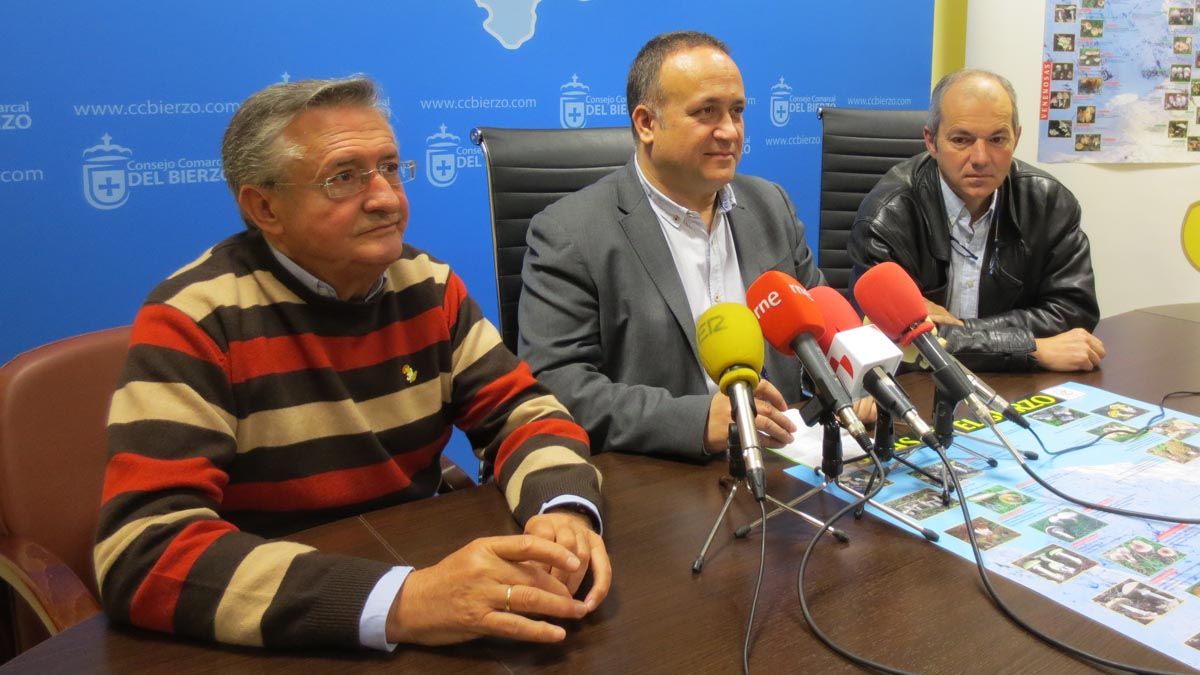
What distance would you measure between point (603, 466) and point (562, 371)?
34cm

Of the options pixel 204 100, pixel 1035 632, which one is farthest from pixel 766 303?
pixel 204 100

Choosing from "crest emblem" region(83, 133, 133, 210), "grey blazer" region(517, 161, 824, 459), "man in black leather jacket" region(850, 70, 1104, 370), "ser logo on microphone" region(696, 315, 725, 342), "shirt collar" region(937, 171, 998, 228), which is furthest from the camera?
"crest emblem" region(83, 133, 133, 210)

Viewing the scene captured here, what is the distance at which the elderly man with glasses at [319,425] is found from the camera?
36.8 inches

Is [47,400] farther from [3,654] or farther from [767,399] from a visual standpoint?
[767,399]

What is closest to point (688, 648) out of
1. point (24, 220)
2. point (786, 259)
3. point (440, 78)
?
point (786, 259)

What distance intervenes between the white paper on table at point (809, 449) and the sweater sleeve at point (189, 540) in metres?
0.69

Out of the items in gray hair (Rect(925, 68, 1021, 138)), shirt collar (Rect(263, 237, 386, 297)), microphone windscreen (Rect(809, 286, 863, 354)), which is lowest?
microphone windscreen (Rect(809, 286, 863, 354))

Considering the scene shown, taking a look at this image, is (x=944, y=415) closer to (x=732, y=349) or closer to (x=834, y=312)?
(x=834, y=312)

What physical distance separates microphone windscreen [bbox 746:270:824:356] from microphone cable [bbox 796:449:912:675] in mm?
188

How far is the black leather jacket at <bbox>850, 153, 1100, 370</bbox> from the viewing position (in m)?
2.20

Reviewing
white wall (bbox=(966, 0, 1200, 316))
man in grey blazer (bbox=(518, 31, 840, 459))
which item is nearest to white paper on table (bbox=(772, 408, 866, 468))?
man in grey blazer (bbox=(518, 31, 840, 459))

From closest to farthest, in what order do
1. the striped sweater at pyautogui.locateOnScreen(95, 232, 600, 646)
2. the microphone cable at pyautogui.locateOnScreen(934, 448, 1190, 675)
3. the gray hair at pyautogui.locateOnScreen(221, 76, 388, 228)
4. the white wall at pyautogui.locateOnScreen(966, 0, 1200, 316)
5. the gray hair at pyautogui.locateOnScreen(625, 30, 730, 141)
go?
1. the microphone cable at pyautogui.locateOnScreen(934, 448, 1190, 675)
2. the striped sweater at pyautogui.locateOnScreen(95, 232, 600, 646)
3. the gray hair at pyautogui.locateOnScreen(221, 76, 388, 228)
4. the gray hair at pyautogui.locateOnScreen(625, 30, 730, 141)
5. the white wall at pyautogui.locateOnScreen(966, 0, 1200, 316)

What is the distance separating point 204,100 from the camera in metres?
2.57

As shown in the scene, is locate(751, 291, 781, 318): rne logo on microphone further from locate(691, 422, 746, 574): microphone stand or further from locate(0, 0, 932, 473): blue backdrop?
locate(0, 0, 932, 473): blue backdrop
